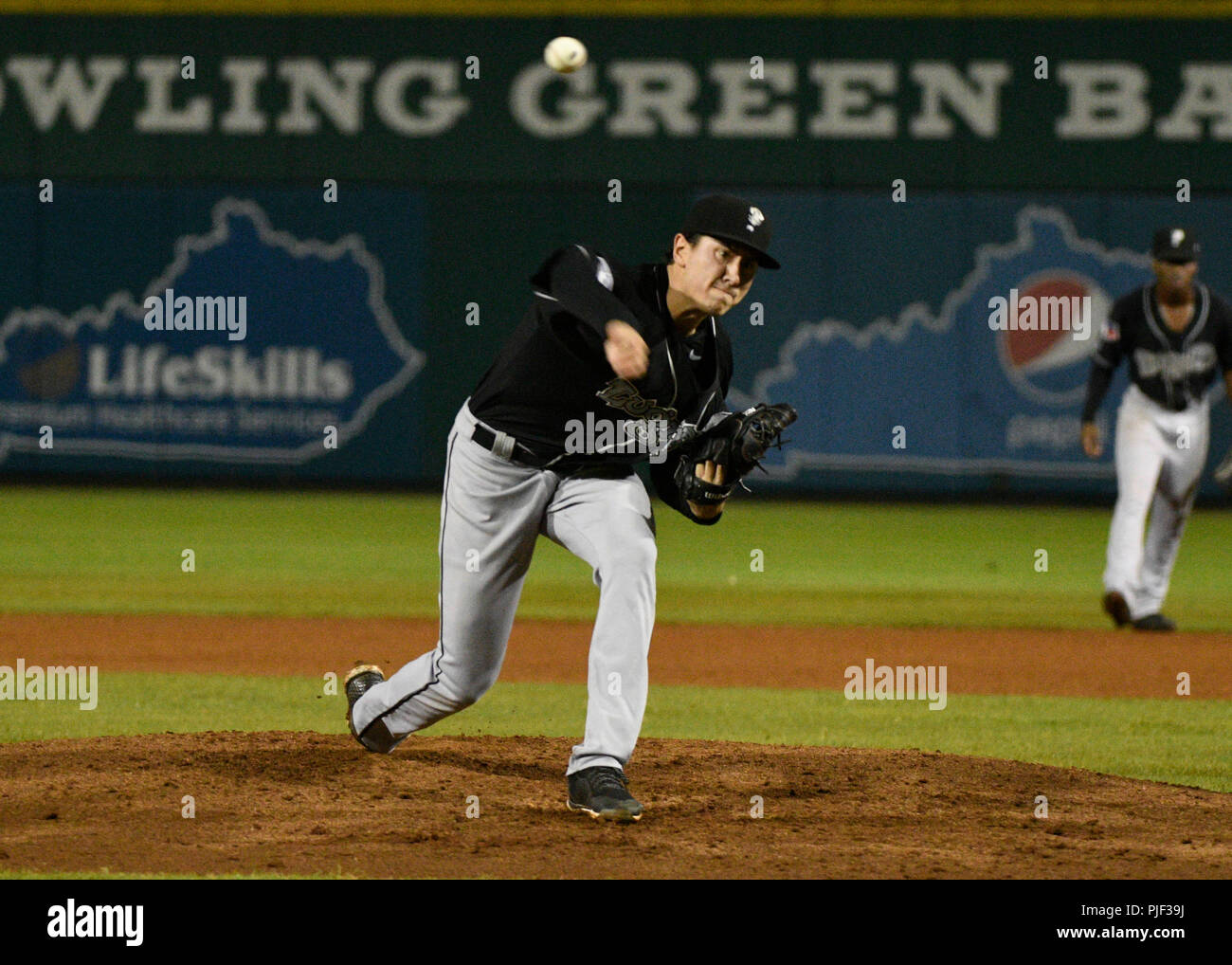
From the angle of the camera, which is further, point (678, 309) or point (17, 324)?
point (17, 324)

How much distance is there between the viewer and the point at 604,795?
5297 mm

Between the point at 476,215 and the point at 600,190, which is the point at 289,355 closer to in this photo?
the point at 476,215

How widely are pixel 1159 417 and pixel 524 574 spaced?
6.44 meters

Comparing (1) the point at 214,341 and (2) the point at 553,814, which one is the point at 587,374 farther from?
(1) the point at 214,341

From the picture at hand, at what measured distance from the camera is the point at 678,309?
5387mm

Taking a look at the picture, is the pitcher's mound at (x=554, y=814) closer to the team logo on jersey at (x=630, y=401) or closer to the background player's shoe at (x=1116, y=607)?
the team logo on jersey at (x=630, y=401)

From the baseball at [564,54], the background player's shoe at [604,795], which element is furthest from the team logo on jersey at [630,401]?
the baseball at [564,54]

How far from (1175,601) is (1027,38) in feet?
30.8

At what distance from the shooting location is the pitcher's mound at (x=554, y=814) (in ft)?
16.0

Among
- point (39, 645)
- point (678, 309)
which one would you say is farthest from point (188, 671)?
point (678, 309)

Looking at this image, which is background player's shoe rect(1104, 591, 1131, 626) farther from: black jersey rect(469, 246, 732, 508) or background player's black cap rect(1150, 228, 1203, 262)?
black jersey rect(469, 246, 732, 508)

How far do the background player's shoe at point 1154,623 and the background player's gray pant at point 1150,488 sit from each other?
5 centimetres

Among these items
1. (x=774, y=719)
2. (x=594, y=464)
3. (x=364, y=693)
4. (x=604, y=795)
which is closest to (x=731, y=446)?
(x=594, y=464)

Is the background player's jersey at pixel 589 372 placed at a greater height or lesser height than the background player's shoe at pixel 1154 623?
greater
